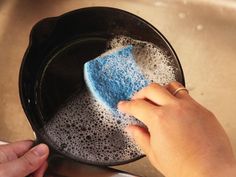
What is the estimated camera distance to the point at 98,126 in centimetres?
66

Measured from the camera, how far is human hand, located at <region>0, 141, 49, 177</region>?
1.65 ft

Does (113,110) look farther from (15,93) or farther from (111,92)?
(15,93)

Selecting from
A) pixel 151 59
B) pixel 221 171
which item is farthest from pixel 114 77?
pixel 221 171

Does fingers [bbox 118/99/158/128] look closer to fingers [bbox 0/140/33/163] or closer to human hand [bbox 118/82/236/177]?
human hand [bbox 118/82/236/177]

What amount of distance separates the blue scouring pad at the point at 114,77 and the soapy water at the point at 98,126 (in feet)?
0.07

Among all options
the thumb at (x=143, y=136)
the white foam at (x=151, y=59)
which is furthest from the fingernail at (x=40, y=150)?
the white foam at (x=151, y=59)

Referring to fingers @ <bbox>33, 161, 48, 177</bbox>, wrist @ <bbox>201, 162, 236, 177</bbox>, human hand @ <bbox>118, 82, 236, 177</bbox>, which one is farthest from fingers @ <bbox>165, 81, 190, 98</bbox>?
fingers @ <bbox>33, 161, 48, 177</bbox>

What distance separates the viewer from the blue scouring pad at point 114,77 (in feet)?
2.12

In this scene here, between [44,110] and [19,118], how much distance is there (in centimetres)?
6

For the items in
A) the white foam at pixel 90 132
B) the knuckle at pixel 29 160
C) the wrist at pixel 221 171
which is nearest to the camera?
the wrist at pixel 221 171

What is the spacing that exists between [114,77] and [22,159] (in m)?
0.23

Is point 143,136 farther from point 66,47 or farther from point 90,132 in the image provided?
point 66,47

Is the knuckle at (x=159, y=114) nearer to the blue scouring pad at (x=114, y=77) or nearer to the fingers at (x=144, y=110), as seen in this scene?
the fingers at (x=144, y=110)

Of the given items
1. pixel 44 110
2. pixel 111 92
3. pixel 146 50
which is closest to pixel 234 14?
pixel 146 50
